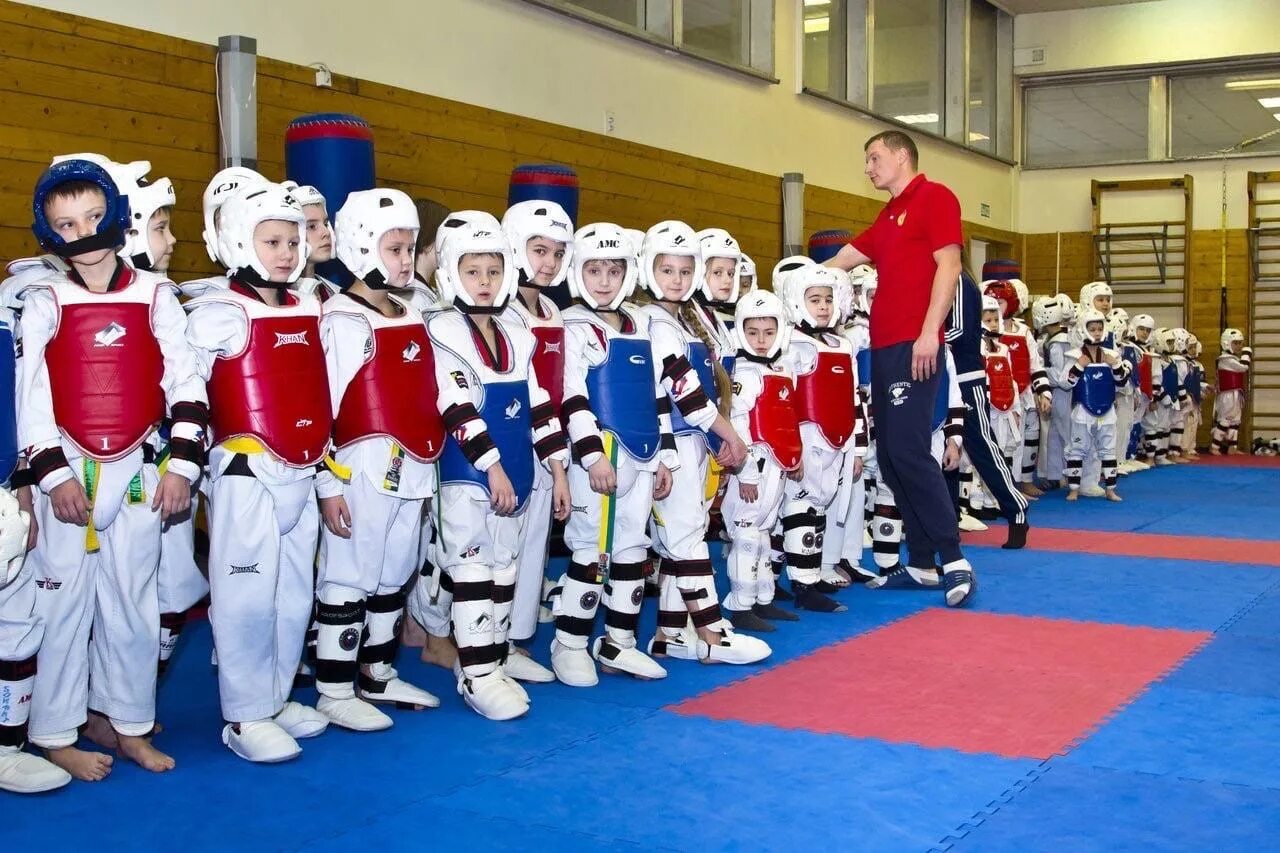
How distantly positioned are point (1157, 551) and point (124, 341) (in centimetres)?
673

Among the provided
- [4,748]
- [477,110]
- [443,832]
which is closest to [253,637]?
[4,748]

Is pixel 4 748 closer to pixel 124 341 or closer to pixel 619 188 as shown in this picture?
pixel 124 341

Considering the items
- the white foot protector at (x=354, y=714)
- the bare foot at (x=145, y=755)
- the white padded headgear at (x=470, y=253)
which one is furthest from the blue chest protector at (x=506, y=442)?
the bare foot at (x=145, y=755)

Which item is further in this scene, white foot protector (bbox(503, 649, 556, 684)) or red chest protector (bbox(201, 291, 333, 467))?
white foot protector (bbox(503, 649, 556, 684))

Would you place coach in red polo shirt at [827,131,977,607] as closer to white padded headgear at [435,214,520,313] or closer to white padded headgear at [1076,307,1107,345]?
white padded headgear at [435,214,520,313]

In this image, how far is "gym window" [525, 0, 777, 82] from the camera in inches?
425

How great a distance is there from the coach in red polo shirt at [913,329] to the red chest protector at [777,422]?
0.59 metres

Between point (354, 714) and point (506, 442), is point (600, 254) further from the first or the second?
point (354, 714)

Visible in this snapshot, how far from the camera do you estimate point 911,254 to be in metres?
6.47

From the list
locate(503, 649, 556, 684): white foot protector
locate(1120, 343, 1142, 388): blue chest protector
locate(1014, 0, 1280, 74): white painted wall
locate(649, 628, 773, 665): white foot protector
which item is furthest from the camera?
locate(1014, 0, 1280, 74): white painted wall

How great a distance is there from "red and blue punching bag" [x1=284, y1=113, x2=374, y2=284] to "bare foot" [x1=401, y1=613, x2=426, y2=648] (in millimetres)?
2068

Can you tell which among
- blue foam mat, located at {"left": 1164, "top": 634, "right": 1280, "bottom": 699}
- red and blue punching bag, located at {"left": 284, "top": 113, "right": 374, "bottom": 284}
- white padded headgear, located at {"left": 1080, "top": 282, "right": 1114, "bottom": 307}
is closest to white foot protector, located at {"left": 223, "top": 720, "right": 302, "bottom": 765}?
red and blue punching bag, located at {"left": 284, "top": 113, "right": 374, "bottom": 284}

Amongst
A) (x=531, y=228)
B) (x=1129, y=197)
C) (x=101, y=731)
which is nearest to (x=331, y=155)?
(x=531, y=228)

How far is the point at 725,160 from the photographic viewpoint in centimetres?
1239
